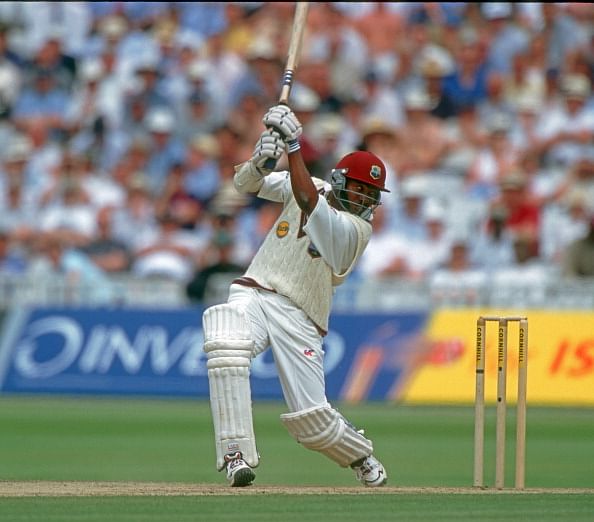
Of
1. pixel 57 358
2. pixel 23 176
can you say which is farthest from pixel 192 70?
pixel 57 358

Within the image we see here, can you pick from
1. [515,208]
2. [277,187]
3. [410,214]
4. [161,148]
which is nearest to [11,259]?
[161,148]

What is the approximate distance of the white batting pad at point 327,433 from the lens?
7645mm

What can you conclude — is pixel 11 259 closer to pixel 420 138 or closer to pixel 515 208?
pixel 420 138

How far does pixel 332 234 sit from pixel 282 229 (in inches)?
15.3

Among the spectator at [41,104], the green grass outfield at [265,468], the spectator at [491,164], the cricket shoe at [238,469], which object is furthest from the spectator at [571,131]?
the cricket shoe at [238,469]

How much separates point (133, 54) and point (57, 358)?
175 inches

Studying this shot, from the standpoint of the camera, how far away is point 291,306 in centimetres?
775

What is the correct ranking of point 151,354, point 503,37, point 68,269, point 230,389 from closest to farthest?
point 230,389
point 151,354
point 68,269
point 503,37

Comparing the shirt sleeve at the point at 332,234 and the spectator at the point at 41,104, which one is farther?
the spectator at the point at 41,104

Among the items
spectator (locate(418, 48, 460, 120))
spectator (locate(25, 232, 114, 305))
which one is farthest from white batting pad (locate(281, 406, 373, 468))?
spectator (locate(418, 48, 460, 120))

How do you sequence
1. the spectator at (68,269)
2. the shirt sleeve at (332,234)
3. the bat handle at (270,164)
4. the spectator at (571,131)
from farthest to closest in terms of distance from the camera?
the spectator at (571,131), the spectator at (68,269), the bat handle at (270,164), the shirt sleeve at (332,234)

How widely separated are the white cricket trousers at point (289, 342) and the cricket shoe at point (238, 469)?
1.40 ft

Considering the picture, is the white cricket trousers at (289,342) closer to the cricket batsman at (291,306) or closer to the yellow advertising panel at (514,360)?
the cricket batsman at (291,306)

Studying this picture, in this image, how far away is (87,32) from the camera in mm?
18297
